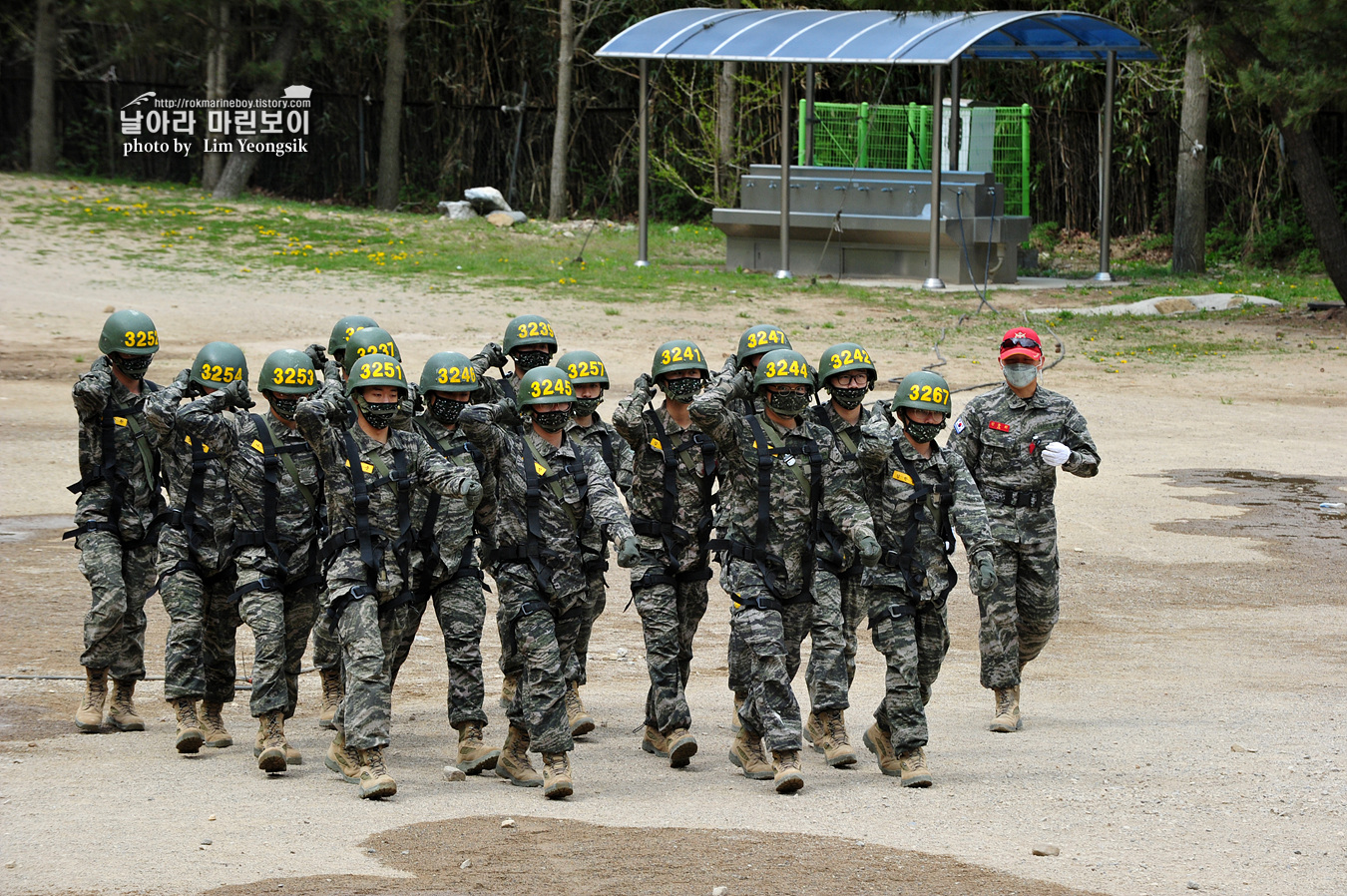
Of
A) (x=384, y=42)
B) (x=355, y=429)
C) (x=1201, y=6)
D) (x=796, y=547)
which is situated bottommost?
(x=796, y=547)

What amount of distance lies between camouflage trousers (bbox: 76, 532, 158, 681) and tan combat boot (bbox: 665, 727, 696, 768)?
2.70 m

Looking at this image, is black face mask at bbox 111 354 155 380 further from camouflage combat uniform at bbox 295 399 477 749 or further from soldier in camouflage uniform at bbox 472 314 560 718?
soldier in camouflage uniform at bbox 472 314 560 718

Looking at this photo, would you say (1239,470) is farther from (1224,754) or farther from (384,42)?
(384,42)

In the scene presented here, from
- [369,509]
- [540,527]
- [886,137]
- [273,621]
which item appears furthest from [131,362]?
[886,137]

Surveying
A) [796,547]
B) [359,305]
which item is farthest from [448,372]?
[359,305]

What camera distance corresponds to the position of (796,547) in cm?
717

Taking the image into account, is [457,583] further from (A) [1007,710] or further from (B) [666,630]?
(A) [1007,710]

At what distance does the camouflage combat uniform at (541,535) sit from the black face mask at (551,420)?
0.26ft

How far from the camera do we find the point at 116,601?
7699 mm

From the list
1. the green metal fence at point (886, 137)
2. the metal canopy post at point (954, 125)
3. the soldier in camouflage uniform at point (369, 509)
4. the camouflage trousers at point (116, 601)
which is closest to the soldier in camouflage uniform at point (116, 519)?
the camouflage trousers at point (116, 601)

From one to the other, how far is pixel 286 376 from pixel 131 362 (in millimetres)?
1175

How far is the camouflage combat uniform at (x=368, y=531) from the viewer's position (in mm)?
6695

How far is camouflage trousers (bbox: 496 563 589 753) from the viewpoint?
6.69 metres

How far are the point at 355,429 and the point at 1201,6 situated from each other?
56.5 ft
